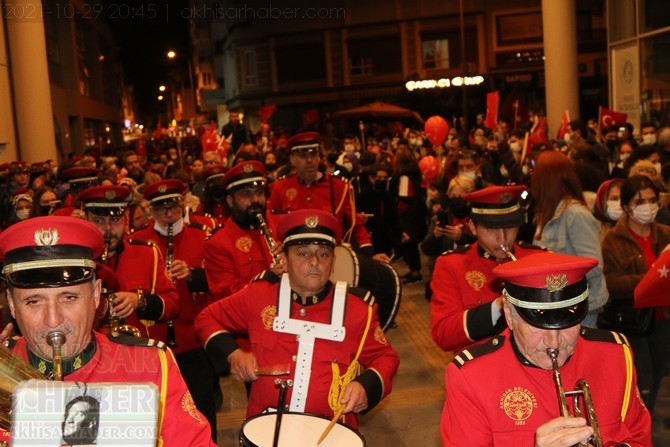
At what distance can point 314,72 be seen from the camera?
1988 inches

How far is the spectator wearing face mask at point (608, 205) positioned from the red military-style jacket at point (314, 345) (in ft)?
10.6

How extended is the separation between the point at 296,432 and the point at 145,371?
1.24 metres

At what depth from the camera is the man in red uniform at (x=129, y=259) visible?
5.88 metres

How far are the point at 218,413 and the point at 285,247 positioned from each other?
3557 millimetres

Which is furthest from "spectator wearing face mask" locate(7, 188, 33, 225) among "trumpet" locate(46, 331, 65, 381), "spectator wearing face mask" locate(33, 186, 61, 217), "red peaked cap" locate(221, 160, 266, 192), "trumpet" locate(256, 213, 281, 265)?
"trumpet" locate(46, 331, 65, 381)

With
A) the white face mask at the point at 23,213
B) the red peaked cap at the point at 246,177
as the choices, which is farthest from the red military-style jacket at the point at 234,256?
the white face mask at the point at 23,213

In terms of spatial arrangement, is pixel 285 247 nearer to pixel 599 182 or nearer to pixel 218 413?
pixel 218 413

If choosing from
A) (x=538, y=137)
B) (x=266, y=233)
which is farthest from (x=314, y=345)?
(x=538, y=137)

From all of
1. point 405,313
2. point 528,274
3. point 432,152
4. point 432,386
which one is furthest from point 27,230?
point 432,152

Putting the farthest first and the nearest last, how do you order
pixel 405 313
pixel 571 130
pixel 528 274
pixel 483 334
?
pixel 571 130, pixel 405 313, pixel 483 334, pixel 528 274

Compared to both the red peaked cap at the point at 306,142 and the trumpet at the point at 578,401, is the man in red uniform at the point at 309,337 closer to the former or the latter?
the trumpet at the point at 578,401

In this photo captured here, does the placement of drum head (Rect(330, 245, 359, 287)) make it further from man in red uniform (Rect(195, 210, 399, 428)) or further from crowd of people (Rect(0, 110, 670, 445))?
man in red uniform (Rect(195, 210, 399, 428))

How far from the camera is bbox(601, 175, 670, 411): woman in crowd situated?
642 cm

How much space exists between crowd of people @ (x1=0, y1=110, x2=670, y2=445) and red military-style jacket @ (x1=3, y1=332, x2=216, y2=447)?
12 mm
